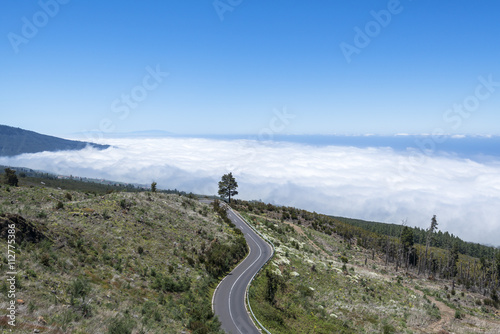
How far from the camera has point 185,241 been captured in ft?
122

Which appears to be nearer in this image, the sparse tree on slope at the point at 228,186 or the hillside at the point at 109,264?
the hillside at the point at 109,264

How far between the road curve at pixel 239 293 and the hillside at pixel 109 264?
1.31 meters

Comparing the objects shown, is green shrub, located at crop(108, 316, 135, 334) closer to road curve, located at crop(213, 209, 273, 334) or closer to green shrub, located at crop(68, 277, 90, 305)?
green shrub, located at crop(68, 277, 90, 305)

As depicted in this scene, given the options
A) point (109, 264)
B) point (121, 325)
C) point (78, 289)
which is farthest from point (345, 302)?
point (78, 289)

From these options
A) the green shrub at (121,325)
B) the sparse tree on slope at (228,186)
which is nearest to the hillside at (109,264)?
the green shrub at (121,325)

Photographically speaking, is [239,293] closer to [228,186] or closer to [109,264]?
[109,264]

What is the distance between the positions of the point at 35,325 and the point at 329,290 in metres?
32.8

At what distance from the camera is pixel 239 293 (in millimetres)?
29609

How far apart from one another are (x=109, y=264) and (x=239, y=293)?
14.1 m

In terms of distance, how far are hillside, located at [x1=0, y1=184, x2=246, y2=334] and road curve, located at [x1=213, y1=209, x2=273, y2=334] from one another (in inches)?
51.7

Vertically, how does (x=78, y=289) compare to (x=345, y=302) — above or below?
above

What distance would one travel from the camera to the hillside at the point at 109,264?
15156mm

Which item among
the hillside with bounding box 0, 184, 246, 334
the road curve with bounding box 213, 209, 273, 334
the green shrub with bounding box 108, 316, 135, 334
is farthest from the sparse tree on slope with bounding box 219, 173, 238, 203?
the green shrub with bounding box 108, 316, 135, 334

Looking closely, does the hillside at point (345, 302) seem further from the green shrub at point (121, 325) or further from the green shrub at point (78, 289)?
the green shrub at point (78, 289)
